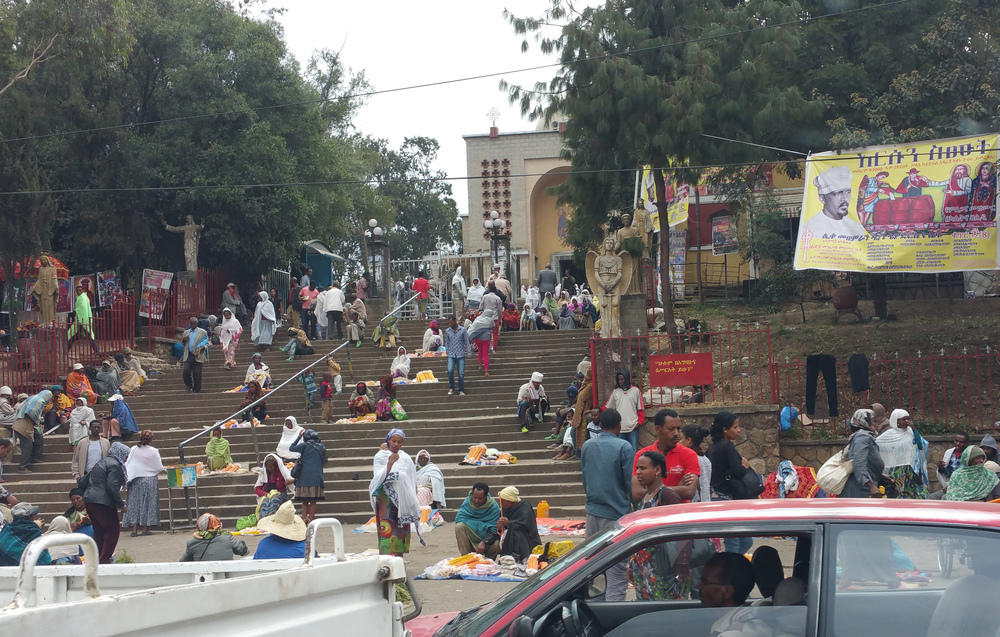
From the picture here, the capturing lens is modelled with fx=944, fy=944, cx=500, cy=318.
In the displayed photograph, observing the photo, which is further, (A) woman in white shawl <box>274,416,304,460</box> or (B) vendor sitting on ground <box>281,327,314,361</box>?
(B) vendor sitting on ground <box>281,327,314,361</box>

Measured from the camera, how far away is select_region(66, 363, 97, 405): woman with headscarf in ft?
65.8

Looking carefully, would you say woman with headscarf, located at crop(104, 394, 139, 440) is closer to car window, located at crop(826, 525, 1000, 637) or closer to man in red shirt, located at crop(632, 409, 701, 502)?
man in red shirt, located at crop(632, 409, 701, 502)

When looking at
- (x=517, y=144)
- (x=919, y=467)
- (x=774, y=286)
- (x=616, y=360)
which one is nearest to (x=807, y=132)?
(x=774, y=286)

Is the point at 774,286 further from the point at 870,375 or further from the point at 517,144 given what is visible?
the point at 517,144

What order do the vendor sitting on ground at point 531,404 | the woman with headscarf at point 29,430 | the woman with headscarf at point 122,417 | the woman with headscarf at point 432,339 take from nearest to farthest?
the vendor sitting on ground at point 531,404, the woman with headscarf at point 29,430, the woman with headscarf at point 122,417, the woman with headscarf at point 432,339

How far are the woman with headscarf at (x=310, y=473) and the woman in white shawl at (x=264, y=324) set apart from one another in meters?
Result: 11.0

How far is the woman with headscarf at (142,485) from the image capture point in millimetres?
14336

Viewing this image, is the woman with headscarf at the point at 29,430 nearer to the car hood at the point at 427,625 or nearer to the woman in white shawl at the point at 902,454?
the woman in white shawl at the point at 902,454

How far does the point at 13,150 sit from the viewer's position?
21906 millimetres

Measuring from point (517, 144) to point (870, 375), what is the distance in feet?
80.8

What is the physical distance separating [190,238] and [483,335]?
10.8m

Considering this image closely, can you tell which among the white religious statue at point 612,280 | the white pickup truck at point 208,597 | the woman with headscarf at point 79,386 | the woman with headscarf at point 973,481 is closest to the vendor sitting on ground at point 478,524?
the woman with headscarf at point 973,481

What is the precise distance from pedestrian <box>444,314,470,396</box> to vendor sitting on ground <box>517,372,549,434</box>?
2201mm

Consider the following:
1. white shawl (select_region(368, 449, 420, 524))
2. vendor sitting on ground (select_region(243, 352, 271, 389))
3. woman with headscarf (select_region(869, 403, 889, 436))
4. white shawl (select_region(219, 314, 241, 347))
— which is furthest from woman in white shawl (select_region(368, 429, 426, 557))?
white shawl (select_region(219, 314, 241, 347))
